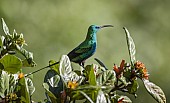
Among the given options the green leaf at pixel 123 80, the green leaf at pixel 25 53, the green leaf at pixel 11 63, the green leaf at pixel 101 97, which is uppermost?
the green leaf at pixel 25 53

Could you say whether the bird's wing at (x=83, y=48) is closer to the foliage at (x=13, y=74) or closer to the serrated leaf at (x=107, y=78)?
the foliage at (x=13, y=74)

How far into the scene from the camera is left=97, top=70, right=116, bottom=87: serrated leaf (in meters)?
0.89

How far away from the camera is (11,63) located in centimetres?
94

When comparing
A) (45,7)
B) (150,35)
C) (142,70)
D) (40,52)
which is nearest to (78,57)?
(142,70)

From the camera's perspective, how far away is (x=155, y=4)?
4762mm

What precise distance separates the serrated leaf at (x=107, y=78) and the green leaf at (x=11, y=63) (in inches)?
5.6

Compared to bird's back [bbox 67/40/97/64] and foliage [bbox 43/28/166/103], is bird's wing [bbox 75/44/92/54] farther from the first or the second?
foliage [bbox 43/28/166/103]

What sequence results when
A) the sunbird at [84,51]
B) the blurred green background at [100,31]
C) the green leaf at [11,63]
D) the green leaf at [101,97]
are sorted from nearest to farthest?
the green leaf at [101,97] < the green leaf at [11,63] < the sunbird at [84,51] < the blurred green background at [100,31]

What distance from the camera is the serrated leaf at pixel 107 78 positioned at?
894mm

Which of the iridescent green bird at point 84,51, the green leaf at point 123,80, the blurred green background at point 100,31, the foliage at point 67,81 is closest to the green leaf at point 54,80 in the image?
the foliage at point 67,81

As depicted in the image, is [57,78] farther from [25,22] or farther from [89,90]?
[25,22]

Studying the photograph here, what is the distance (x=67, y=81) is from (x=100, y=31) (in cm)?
324

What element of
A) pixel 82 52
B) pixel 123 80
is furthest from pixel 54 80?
pixel 82 52

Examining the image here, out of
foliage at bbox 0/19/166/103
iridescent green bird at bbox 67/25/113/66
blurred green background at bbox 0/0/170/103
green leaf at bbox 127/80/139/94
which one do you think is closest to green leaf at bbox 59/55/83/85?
foliage at bbox 0/19/166/103
